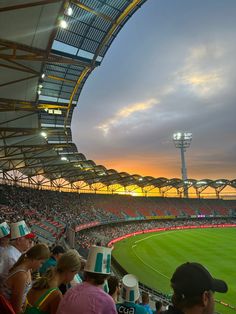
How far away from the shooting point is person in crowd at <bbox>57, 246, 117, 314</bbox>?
2.54 meters

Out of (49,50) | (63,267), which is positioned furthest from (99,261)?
(49,50)

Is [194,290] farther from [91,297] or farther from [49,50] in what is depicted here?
[49,50]

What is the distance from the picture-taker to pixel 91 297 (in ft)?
8.45

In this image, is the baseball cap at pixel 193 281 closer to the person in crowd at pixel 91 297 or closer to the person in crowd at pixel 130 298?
the person in crowd at pixel 91 297

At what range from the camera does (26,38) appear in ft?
38.4

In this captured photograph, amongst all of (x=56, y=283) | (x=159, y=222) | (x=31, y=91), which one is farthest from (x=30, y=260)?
(x=159, y=222)

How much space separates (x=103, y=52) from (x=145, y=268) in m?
20.9

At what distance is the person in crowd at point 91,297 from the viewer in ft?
8.32

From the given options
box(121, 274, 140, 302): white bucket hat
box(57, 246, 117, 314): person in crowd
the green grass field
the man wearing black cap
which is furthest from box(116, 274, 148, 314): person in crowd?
the green grass field

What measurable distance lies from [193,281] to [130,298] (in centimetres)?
186

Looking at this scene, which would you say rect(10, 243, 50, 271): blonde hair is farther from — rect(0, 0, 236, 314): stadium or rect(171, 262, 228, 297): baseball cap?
rect(0, 0, 236, 314): stadium

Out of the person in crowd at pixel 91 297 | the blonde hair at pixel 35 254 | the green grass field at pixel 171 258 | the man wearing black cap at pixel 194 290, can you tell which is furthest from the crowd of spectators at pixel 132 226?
the man wearing black cap at pixel 194 290

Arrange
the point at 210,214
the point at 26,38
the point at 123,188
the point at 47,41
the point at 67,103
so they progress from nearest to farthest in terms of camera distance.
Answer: the point at 26,38, the point at 47,41, the point at 67,103, the point at 123,188, the point at 210,214

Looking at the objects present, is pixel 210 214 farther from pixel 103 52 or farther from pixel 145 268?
pixel 103 52
